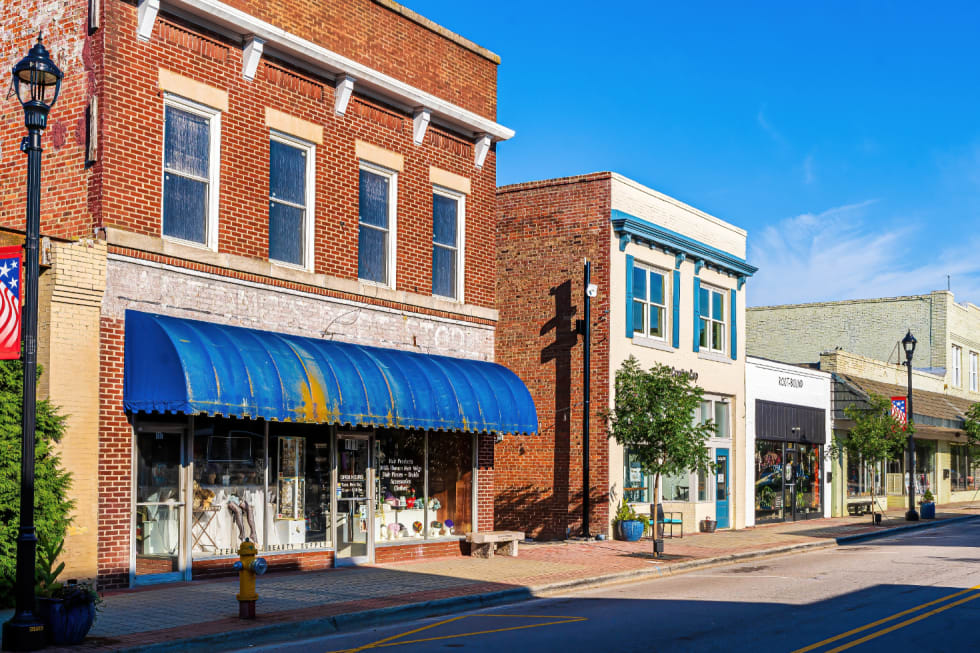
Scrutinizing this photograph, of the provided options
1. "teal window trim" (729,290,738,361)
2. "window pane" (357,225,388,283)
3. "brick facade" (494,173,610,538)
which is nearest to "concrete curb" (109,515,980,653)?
"brick facade" (494,173,610,538)

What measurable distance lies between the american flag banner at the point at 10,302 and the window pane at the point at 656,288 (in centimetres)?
1825

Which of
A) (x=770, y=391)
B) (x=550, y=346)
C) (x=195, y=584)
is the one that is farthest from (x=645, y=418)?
(x=770, y=391)

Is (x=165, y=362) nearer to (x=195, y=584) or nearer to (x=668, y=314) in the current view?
(x=195, y=584)

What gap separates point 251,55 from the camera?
17344mm

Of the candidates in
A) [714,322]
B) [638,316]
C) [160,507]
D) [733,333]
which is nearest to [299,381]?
[160,507]

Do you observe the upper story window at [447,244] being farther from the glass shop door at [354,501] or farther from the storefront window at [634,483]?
the storefront window at [634,483]

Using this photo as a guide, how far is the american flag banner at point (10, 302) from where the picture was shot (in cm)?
1281

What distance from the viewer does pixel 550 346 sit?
90.8 feet

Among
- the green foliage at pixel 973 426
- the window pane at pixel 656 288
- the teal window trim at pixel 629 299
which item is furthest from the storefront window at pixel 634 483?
the green foliage at pixel 973 426

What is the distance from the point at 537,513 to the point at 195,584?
13.0m

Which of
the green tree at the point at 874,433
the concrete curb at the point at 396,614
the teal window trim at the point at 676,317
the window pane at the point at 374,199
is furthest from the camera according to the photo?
the green tree at the point at 874,433

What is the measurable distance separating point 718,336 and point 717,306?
0.88 metres

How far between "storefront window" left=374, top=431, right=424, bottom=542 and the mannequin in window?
3103 millimetres

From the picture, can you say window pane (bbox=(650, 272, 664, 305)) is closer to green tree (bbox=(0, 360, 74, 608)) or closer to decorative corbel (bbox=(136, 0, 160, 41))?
decorative corbel (bbox=(136, 0, 160, 41))
